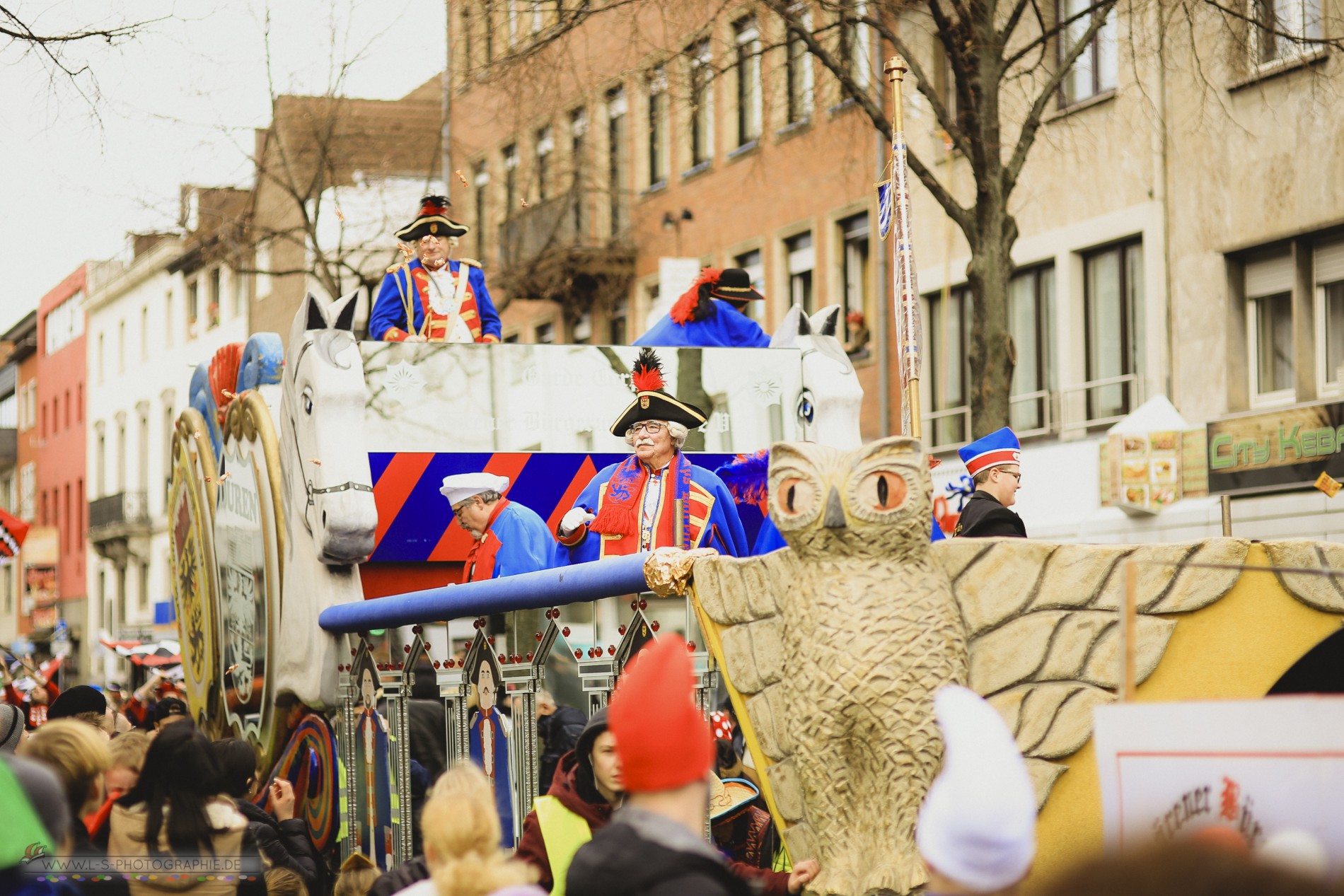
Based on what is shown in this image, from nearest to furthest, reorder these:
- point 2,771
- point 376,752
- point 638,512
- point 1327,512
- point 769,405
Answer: point 2,771
point 638,512
point 376,752
point 769,405
point 1327,512

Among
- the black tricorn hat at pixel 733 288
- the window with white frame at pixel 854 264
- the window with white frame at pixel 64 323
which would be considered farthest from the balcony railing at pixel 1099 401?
the window with white frame at pixel 64 323

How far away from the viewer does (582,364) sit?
1068 centimetres

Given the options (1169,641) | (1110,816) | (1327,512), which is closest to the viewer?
(1110,816)

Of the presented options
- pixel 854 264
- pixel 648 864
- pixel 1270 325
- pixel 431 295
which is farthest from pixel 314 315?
pixel 854 264

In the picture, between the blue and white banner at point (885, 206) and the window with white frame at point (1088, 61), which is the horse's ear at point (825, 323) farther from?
the window with white frame at point (1088, 61)

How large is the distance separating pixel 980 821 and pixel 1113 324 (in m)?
17.8

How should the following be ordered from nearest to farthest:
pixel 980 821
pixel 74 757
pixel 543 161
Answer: pixel 980 821 < pixel 74 757 < pixel 543 161

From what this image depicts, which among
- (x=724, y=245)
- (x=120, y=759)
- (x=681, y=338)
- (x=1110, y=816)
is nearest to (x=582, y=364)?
(x=681, y=338)

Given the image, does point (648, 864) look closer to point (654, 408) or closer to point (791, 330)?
point (654, 408)

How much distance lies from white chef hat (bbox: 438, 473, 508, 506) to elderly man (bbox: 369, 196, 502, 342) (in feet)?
7.36

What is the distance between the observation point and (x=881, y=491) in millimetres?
5000

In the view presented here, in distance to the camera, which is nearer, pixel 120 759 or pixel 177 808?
pixel 177 808

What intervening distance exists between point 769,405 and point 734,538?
242 cm

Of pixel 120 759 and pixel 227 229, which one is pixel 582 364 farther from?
pixel 227 229
